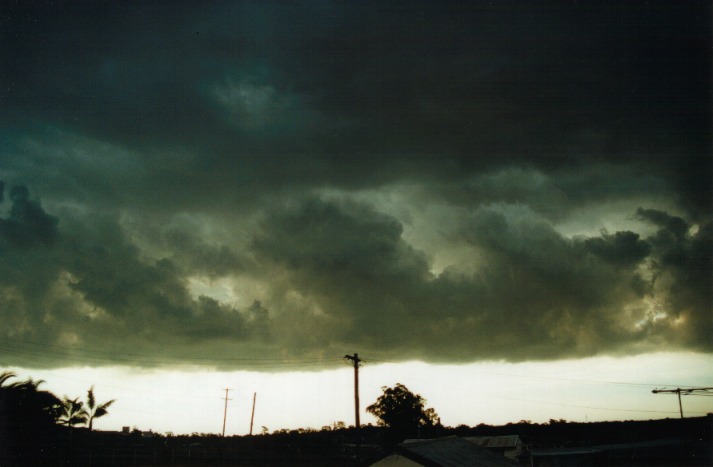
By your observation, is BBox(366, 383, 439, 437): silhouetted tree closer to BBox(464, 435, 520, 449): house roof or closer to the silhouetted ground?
the silhouetted ground

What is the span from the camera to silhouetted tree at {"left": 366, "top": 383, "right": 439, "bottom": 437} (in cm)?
10478

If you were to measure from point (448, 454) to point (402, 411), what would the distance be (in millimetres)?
72180

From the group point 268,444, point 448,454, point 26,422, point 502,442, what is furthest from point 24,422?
point 268,444

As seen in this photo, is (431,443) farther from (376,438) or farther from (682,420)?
(376,438)

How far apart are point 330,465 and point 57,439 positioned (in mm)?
36803

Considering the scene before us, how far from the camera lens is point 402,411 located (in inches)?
4171

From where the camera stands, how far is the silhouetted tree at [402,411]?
104775 millimetres

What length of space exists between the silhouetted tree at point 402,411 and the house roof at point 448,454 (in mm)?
63699

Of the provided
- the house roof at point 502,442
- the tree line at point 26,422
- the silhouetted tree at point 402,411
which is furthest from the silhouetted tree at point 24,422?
the silhouetted tree at point 402,411

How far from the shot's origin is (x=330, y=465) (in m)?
50.8

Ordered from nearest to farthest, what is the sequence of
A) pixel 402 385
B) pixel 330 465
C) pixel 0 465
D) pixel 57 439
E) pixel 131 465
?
pixel 0 465, pixel 57 439, pixel 131 465, pixel 330 465, pixel 402 385

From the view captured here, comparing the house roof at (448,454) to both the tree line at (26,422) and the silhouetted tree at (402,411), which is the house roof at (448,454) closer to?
the tree line at (26,422)

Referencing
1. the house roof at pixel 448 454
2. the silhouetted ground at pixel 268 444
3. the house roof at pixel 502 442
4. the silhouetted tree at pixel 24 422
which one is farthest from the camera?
the house roof at pixel 502 442

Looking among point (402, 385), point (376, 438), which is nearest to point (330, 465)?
point (402, 385)
